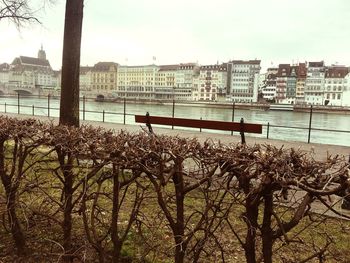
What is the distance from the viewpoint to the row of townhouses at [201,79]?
10506 centimetres

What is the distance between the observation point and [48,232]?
10.1ft

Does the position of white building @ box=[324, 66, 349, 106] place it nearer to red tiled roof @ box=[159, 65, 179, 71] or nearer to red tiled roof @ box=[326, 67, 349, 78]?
red tiled roof @ box=[326, 67, 349, 78]

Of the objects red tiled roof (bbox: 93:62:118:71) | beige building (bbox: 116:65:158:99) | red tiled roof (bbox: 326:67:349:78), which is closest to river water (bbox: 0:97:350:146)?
red tiled roof (bbox: 326:67:349:78)

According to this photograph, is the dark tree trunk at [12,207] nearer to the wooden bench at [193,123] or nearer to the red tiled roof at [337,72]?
the wooden bench at [193,123]

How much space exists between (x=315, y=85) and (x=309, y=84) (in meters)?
1.67

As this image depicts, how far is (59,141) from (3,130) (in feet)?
1.89

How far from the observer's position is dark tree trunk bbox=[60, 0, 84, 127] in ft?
20.3

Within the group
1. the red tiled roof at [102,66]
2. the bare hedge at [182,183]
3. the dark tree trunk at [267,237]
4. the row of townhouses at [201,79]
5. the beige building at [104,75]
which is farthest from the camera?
the red tiled roof at [102,66]

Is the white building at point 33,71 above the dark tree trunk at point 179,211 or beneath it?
above

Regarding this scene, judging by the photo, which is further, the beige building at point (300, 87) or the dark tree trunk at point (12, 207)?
the beige building at point (300, 87)

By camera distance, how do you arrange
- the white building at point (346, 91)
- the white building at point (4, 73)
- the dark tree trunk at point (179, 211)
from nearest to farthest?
the dark tree trunk at point (179, 211)
the white building at point (346, 91)
the white building at point (4, 73)

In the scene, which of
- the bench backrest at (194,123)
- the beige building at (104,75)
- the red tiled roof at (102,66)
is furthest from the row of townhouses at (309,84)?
the bench backrest at (194,123)

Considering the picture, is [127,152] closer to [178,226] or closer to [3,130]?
[178,226]

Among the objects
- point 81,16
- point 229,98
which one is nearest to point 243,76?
point 229,98
